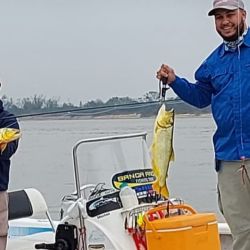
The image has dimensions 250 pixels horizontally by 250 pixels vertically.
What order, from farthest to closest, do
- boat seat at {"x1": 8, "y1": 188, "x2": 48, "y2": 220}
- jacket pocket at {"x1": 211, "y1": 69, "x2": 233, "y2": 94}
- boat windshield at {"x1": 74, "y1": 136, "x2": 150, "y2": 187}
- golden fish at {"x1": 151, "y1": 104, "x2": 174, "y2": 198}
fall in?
boat seat at {"x1": 8, "y1": 188, "x2": 48, "y2": 220}
boat windshield at {"x1": 74, "y1": 136, "x2": 150, "y2": 187}
jacket pocket at {"x1": 211, "y1": 69, "x2": 233, "y2": 94}
golden fish at {"x1": 151, "y1": 104, "x2": 174, "y2": 198}

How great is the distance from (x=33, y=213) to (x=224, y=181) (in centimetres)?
163

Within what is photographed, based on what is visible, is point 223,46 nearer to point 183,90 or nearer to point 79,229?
point 183,90

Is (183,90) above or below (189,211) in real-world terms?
above

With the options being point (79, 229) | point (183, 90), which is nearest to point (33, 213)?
point (79, 229)

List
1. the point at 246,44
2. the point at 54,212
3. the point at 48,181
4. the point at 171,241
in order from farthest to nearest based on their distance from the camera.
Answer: the point at 48,181
the point at 54,212
the point at 171,241
the point at 246,44

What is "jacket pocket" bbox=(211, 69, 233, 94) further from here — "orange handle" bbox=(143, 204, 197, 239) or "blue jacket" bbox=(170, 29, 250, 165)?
"orange handle" bbox=(143, 204, 197, 239)

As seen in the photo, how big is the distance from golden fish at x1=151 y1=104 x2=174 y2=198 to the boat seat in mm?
1437

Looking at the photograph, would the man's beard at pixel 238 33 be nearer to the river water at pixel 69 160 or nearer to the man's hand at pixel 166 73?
the man's hand at pixel 166 73

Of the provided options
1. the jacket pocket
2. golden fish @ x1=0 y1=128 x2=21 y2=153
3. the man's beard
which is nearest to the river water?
golden fish @ x1=0 y1=128 x2=21 y2=153

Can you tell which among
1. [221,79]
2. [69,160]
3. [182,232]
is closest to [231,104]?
[221,79]

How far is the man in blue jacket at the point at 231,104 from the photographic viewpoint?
3.85m

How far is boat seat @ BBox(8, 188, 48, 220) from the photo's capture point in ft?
16.8

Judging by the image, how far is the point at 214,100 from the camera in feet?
13.0

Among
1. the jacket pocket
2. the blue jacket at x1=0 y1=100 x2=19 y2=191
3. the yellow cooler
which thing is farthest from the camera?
the blue jacket at x1=0 y1=100 x2=19 y2=191
